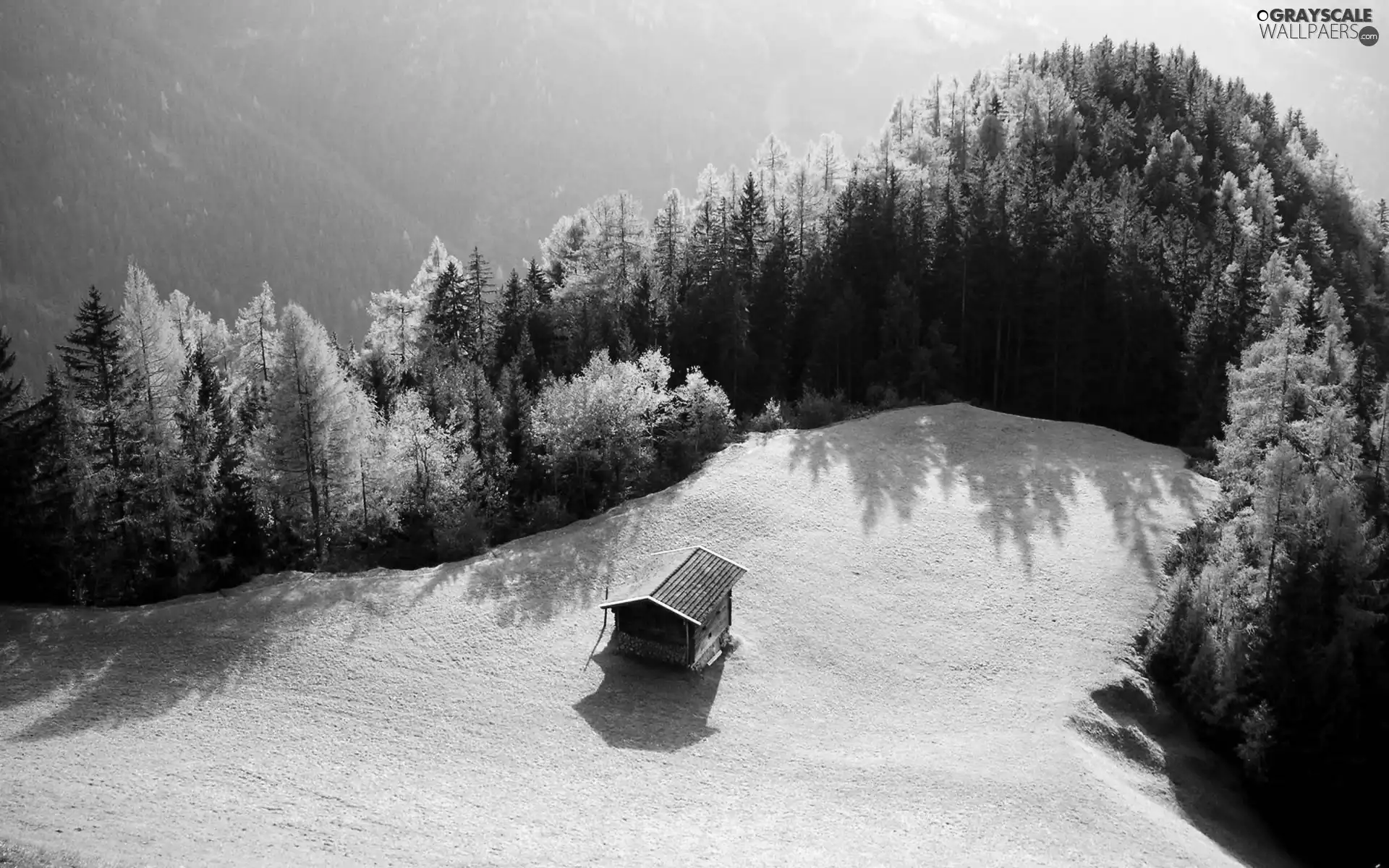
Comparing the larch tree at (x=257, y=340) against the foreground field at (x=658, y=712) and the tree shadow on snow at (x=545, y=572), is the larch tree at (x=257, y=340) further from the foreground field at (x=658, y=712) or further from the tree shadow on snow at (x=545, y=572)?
the foreground field at (x=658, y=712)

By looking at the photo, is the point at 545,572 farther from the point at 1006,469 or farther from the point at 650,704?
the point at 1006,469

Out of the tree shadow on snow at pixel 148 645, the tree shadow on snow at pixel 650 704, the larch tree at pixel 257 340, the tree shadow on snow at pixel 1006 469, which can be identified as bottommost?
the tree shadow on snow at pixel 650 704

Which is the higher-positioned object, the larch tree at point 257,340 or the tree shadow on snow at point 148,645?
the larch tree at point 257,340

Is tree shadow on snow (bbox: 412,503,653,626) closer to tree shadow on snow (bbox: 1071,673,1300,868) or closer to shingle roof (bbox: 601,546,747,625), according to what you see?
shingle roof (bbox: 601,546,747,625)

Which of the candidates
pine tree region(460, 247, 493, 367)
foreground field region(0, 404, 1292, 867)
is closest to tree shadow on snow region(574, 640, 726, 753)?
foreground field region(0, 404, 1292, 867)

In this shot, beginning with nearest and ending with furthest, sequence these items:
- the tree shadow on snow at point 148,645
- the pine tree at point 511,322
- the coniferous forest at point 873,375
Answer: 1. the tree shadow on snow at point 148,645
2. the coniferous forest at point 873,375
3. the pine tree at point 511,322

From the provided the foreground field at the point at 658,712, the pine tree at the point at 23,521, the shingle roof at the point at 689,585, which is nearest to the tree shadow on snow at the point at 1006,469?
the foreground field at the point at 658,712

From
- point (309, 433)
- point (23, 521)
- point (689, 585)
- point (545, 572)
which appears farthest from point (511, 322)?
point (689, 585)
